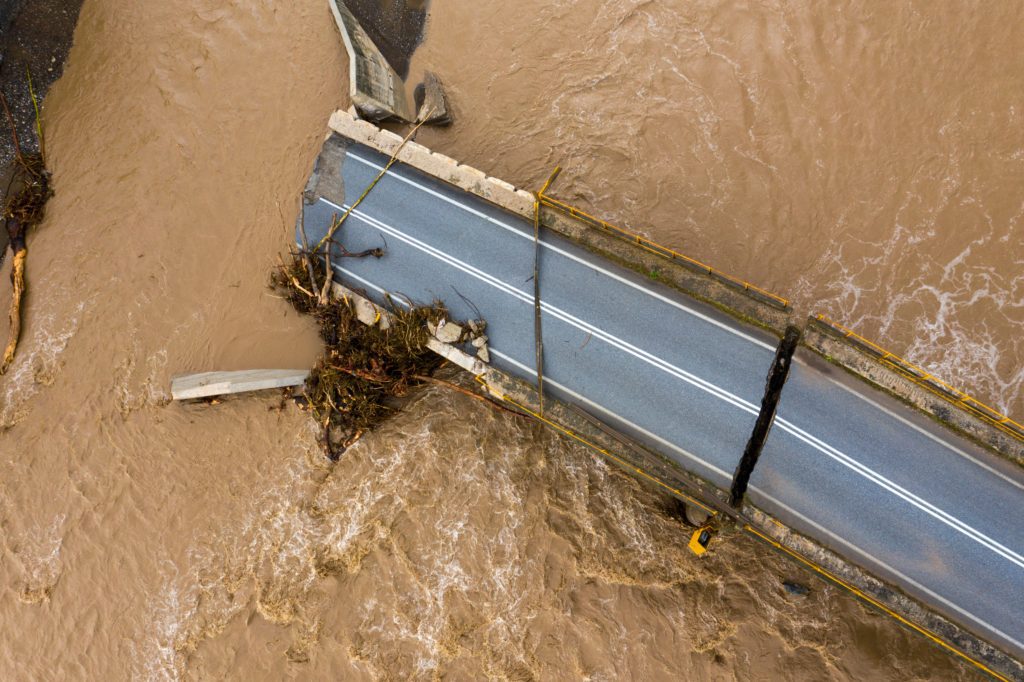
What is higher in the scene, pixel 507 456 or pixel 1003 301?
pixel 1003 301

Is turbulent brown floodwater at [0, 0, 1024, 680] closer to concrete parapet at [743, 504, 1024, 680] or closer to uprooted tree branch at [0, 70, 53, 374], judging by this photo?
uprooted tree branch at [0, 70, 53, 374]

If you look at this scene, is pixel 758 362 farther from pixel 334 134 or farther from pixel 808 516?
pixel 334 134

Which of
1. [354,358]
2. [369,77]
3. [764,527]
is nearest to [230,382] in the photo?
[354,358]

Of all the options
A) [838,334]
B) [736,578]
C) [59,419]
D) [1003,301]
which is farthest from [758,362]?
[59,419]

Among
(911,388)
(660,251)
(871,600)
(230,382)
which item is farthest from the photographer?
(230,382)

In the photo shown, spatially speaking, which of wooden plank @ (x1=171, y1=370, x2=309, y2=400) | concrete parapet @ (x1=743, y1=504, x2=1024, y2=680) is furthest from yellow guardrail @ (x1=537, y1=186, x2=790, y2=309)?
wooden plank @ (x1=171, y1=370, x2=309, y2=400)

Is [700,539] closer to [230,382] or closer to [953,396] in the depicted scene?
[953,396]

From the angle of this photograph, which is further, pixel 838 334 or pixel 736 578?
pixel 736 578
